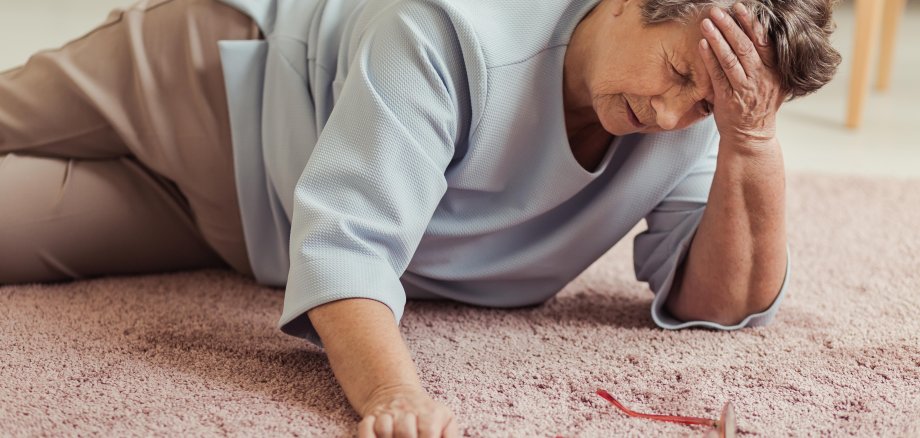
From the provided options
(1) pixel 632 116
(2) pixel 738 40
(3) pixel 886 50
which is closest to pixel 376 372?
(1) pixel 632 116

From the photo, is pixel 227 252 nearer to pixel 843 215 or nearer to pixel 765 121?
pixel 765 121

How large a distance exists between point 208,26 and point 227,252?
36 cm

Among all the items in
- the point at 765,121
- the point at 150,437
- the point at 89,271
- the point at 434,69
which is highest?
the point at 434,69

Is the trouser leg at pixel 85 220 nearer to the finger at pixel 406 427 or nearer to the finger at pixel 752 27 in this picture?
the finger at pixel 406 427

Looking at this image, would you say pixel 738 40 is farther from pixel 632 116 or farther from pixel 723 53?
pixel 632 116

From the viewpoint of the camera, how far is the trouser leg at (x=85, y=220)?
66.2 inches

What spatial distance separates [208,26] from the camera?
64.1 inches

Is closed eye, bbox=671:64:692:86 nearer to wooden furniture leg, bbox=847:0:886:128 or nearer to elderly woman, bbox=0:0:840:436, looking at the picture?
elderly woman, bbox=0:0:840:436

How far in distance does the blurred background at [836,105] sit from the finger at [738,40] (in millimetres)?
1311

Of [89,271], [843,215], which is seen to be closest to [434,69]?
[89,271]

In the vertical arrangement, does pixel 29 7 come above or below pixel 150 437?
below

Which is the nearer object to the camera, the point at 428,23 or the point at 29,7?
the point at 428,23

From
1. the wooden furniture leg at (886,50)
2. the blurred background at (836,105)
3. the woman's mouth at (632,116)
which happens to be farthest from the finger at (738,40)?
the wooden furniture leg at (886,50)

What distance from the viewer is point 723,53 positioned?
4.07 ft
